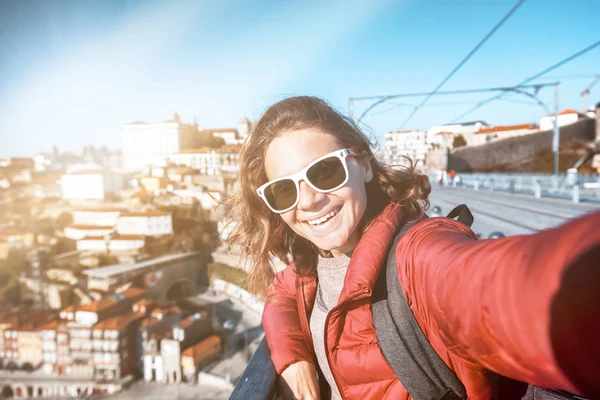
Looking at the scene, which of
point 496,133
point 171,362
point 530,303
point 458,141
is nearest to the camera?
point 530,303

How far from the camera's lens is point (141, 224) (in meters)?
28.4

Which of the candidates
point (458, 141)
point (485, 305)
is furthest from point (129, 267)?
point (485, 305)

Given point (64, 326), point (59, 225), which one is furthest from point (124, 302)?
point (59, 225)

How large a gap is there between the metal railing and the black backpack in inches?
13.5

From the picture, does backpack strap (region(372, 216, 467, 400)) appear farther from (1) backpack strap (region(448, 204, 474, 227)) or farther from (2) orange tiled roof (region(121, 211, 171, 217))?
(2) orange tiled roof (region(121, 211, 171, 217))

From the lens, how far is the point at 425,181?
3.34 ft

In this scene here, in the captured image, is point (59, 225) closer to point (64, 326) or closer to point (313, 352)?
point (64, 326)

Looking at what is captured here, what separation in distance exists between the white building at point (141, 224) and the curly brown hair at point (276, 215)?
97.2ft

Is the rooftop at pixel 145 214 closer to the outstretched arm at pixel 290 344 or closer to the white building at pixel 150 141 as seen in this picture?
the white building at pixel 150 141

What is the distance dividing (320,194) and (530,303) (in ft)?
1.98

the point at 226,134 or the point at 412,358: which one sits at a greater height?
the point at 226,134

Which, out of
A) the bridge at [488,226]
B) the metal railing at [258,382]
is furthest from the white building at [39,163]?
the metal railing at [258,382]

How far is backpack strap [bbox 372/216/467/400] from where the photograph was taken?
67cm

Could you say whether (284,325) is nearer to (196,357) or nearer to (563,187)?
(563,187)
